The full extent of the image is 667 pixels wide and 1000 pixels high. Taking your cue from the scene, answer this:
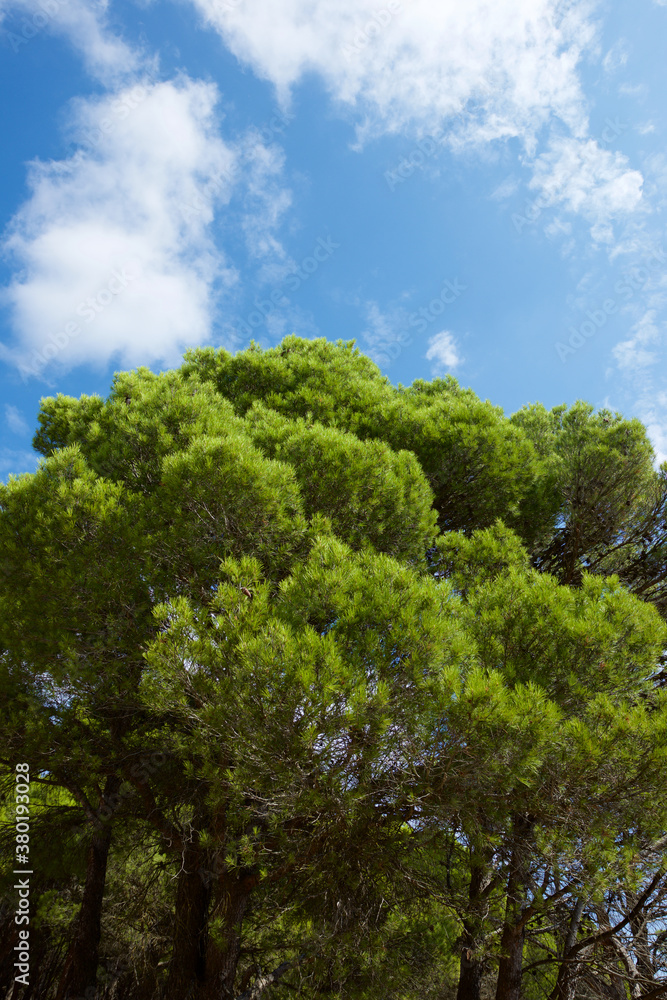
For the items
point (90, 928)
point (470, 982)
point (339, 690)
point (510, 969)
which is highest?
point (339, 690)

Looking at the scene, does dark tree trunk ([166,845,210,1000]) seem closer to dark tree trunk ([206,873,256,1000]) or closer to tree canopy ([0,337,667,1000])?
tree canopy ([0,337,667,1000])

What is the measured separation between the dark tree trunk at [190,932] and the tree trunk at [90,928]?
0.96 m

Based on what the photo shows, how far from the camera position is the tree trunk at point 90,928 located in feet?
16.8

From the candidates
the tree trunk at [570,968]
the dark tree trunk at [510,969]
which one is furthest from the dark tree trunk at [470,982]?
the tree trunk at [570,968]

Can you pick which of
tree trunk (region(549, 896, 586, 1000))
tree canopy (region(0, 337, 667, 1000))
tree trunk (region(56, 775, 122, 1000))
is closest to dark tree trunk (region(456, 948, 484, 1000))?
tree canopy (region(0, 337, 667, 1000))

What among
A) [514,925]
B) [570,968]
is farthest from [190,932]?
[570,968]

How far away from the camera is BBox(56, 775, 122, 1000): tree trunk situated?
511cm

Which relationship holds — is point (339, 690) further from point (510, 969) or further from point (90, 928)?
point (90, 928)

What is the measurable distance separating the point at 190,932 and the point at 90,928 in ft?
4.40

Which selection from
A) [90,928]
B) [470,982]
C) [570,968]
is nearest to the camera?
[570,968]

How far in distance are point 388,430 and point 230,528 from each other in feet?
9.47

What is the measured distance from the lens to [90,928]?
17.6 feet

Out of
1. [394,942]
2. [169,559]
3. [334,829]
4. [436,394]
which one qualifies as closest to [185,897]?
[394,942]

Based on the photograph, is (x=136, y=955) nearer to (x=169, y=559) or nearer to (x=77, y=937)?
(x=77, y=937)
